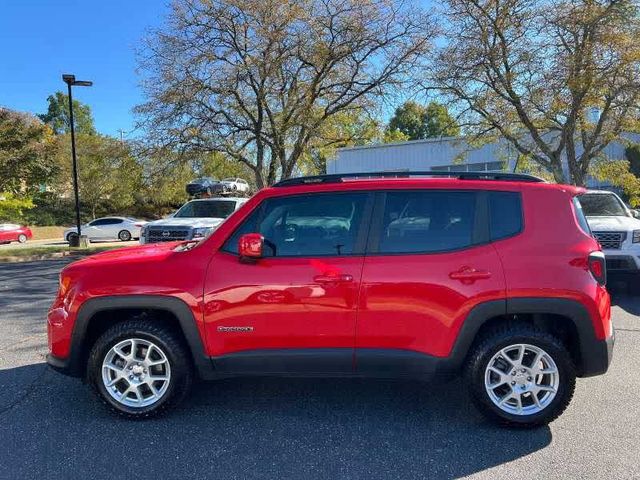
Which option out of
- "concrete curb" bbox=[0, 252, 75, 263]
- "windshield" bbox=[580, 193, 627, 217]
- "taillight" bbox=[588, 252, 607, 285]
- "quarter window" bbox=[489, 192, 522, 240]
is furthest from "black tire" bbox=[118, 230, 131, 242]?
"taillight" bbox=[588, 252, 607, 285]

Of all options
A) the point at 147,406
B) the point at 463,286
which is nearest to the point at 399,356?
the point at 463,286

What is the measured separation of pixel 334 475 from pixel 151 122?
46.6ft

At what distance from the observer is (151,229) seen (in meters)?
11.4

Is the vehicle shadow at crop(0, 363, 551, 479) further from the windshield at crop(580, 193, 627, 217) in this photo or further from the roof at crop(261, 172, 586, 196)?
the windshield at crop(580, 193, 627, 217)

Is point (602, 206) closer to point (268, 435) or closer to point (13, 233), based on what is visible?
point (268, 435)

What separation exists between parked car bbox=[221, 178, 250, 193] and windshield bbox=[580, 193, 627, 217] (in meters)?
19.8

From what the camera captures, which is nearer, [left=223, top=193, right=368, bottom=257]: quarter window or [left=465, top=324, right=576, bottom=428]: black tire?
[left=465, top=324, right=576, bottom=428]: black tire

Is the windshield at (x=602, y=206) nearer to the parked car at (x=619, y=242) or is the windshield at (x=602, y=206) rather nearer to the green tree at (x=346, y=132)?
the parked car at (x=619, y=242)

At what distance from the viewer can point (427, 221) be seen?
12.3 ft

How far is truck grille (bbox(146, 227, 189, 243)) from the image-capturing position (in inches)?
436

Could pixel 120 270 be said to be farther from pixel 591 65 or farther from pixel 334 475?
pixel 591 65

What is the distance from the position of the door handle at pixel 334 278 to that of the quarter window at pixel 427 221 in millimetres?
301

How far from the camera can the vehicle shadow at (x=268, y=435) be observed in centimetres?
317

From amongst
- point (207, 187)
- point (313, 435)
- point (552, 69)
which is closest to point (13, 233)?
point (207, 187)
